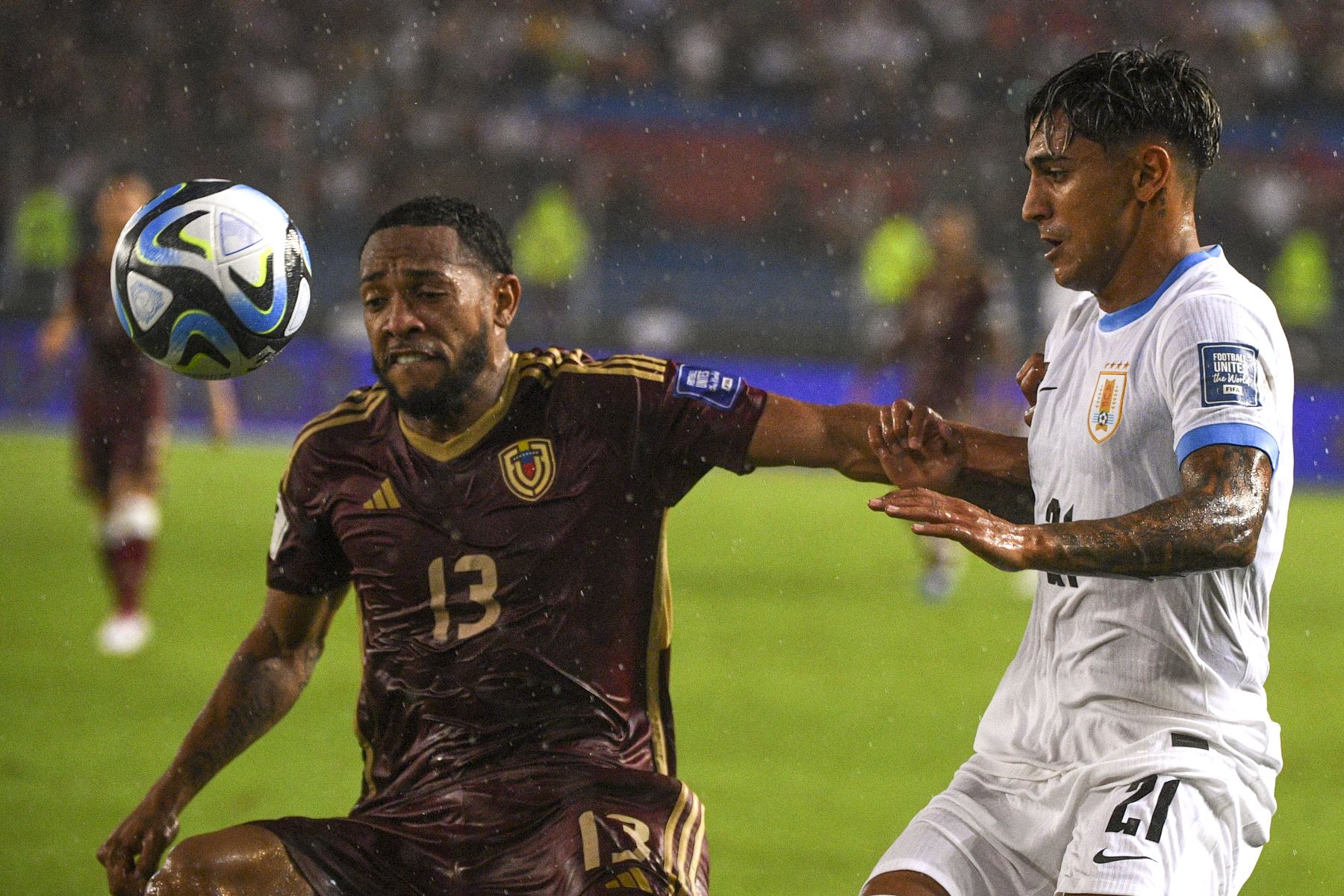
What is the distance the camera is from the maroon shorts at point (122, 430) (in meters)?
7.72

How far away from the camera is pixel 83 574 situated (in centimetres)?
967

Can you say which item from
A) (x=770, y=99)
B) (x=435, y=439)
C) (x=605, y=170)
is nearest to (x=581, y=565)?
(x=435, y=439)

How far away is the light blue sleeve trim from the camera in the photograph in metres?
2.39

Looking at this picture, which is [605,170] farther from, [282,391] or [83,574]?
[83,574]

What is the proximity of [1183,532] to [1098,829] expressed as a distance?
489 mm

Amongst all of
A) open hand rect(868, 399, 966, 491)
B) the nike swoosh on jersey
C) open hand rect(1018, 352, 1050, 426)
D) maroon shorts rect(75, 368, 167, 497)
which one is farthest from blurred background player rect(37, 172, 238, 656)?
the nike swoosh on jersey

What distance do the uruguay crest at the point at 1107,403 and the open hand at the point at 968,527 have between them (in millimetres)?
355

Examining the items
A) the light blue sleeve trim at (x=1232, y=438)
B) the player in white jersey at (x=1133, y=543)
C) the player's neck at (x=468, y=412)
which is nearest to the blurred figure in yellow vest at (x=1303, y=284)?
the player's neck at (x=468, y=412)

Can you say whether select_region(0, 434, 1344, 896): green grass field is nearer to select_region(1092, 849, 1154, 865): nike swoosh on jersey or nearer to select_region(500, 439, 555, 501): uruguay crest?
select_region(500, 439, 555, 501): uruguay crest

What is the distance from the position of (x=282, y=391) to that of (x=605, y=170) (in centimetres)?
565

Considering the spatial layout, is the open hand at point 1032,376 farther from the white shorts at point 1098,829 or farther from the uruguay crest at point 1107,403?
the white shorts at point 1098,829

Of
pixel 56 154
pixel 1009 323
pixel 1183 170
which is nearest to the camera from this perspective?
pixel 1183 170

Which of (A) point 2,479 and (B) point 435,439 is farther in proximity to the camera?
(A) point 2,479

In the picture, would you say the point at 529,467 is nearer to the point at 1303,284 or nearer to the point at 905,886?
the point at 905,886
